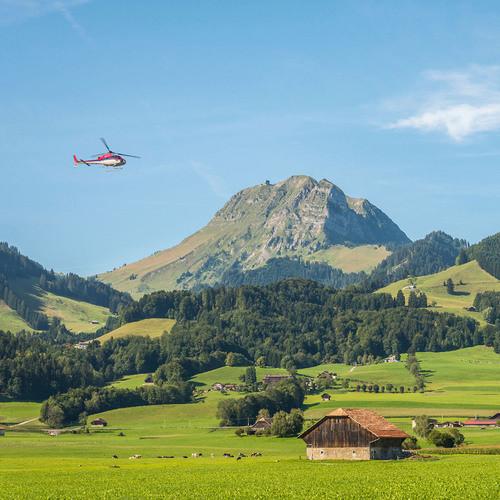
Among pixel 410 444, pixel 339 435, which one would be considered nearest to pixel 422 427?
pixel 410 444

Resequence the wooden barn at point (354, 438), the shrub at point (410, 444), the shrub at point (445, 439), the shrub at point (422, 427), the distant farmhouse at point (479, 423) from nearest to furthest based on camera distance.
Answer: the wooden barn at point (354, 438), the shrub at point (410, 444), the shrub at point (445, 439), the shrub at point (422, 427), the distant farmhouse at point (479, 423)

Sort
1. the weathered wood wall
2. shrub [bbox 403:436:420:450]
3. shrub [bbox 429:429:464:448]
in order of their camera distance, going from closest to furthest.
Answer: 1. the weathered wood wall
2. shrub [bbox 403:436:420:450]
3. shrub [bbox 429:429:464:448]

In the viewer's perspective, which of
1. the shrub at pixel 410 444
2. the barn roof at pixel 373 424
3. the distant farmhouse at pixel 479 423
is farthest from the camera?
the distant farmhouse at pixel 479 423

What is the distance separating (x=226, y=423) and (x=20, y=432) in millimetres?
40858

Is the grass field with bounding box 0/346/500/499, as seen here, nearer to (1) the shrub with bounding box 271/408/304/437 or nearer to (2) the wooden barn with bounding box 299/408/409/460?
(2) the wooden barn with bounding box 299/408/409/460

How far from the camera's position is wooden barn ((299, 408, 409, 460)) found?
110 meters

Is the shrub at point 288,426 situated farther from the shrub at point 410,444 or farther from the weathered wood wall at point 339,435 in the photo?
the weathered wood wall at point 339,435

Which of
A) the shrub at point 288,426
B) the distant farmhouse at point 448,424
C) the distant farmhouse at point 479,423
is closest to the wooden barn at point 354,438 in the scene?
the shrub at point 288,426

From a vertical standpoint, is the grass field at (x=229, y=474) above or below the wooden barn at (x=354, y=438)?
below

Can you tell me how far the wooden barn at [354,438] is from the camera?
360 feet

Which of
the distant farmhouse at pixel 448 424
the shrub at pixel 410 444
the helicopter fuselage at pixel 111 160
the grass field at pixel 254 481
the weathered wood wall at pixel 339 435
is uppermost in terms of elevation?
the helicopter fuselage at pixel 111 160

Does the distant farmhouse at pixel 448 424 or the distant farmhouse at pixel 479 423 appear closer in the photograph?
the distant farmhouse at pixel 479 423

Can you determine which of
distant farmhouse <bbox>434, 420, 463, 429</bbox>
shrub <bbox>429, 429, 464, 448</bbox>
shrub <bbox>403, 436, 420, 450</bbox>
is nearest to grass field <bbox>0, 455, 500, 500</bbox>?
shrub <bbox>403, 436, 420, 450</bbox>

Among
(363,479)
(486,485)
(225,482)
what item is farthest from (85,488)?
(486,485)
